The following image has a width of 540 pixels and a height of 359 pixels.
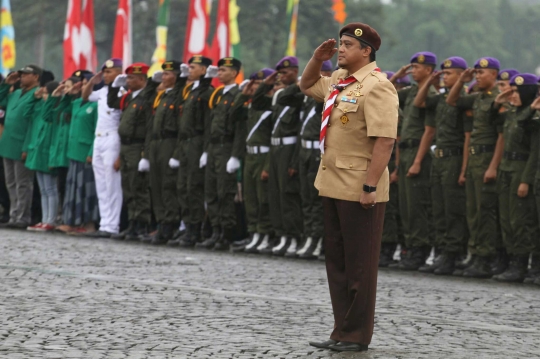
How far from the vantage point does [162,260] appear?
516 inches

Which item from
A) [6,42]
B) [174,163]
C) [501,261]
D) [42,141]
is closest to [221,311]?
[501,261]

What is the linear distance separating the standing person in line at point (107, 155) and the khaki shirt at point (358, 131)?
969 centimetres

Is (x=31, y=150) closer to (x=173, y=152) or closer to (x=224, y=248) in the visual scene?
(x=173, y=152)

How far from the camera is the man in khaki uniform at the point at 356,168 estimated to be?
7199mm

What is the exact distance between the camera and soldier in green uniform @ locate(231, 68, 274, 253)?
14953mm

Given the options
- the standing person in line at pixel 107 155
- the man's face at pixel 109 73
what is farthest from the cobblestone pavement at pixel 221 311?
the man's face at pixel 109 73

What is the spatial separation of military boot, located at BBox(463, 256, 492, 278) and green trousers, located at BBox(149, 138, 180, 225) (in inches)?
177

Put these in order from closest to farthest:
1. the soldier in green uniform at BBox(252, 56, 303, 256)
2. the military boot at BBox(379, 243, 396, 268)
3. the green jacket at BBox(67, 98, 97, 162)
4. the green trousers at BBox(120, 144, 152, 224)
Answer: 1. the military boot at BBox(379, 243, 396, 268)
2. the soldier in green uniform at BBox(252, 56, 303, 256)
3. the green trousers at BBox(120, 144, 152, 224)
4. the green jacket at BBox(67, 98, 97, 162)

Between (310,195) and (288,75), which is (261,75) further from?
(310,195)

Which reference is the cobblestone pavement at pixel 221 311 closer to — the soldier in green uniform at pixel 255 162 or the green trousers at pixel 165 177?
the soldier in green uniform at pixel 255 162

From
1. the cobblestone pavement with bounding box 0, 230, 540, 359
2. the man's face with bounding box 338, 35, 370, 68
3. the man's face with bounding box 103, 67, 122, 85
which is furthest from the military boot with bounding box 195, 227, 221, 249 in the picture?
the man's face with bounding box 338, 35, 370, 68

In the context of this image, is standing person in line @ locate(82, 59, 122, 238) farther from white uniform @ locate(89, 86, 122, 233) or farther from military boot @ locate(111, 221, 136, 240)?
military boot @ locate(111, 221, 136, 240)

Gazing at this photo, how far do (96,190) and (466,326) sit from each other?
372 inches

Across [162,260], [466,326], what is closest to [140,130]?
[162,260]
